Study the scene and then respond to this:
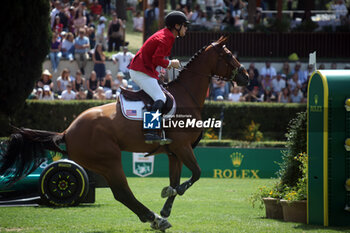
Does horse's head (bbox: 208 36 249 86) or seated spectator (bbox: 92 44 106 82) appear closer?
horse's head (bbox: 208 36 249 86)

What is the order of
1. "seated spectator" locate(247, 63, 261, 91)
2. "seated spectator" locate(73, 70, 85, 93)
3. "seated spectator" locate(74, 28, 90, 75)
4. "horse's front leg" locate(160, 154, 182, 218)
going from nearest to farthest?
"horse's front leg" locate(160, 154, 182, 218) < "seated spectator" locate(73, 70, 85, 93) < "seated spectator" locate(247, 63, 261, 91) < "seated spectator" locate(74, 28, 90, 75)

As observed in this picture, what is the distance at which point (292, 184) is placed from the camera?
858 cm

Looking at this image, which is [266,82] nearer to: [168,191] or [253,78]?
[253,78]

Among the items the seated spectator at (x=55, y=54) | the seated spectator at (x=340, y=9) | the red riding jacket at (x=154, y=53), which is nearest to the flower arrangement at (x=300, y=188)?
the red riding jacket at (x=154, y=53)

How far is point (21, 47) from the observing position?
22.8 feet

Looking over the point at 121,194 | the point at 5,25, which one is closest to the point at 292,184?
the point at 121,194

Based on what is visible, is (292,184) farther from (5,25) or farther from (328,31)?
(328,31)

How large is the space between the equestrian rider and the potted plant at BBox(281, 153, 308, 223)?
2.27 meters

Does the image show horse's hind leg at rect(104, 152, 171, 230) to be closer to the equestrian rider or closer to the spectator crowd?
the equestrian rider

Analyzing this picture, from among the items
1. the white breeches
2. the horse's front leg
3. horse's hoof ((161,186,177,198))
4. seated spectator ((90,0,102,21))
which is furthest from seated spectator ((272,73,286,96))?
horse's hoof ((161,186,177,198))

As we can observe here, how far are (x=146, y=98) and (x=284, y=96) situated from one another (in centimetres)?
1230

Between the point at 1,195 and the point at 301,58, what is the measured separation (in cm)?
1549

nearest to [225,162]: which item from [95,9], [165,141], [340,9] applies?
[165,141]

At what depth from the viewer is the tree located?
6750 mm
